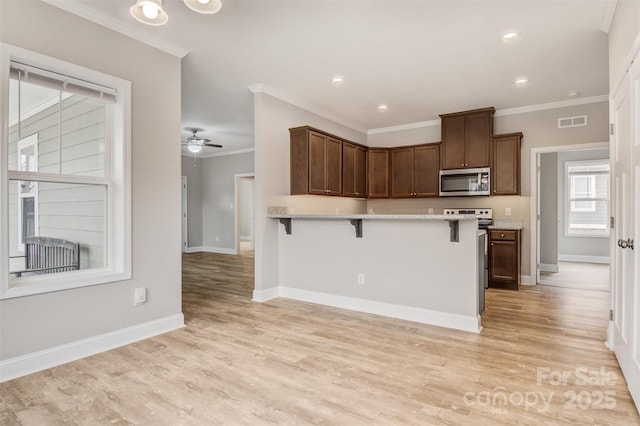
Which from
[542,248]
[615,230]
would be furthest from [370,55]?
[542,248]

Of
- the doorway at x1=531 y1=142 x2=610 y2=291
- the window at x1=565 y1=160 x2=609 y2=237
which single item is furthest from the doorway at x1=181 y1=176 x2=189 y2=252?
the window at x1=565 y1=160 x2=609 y2=237

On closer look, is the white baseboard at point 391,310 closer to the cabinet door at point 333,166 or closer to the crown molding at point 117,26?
the cabinet door at point 333,166

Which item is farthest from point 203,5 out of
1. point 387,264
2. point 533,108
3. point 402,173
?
point 533,108

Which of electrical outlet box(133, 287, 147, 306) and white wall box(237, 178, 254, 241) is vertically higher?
white wall box(237, 178, 254, 241)

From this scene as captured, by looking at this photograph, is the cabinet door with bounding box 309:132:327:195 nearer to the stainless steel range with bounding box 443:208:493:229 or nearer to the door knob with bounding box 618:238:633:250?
the stainless steel range with bounding box 443:208:493:229

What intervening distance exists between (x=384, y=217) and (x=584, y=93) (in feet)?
11.3

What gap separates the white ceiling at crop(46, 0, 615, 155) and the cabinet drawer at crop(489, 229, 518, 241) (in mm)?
1854

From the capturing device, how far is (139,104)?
308 centimetres

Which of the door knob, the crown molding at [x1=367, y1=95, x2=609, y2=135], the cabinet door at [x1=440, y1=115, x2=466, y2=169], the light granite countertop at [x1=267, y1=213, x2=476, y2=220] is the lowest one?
the door knob

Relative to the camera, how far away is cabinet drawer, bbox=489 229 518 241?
5023mm

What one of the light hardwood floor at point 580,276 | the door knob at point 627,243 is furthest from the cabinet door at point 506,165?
the door knob at point 627,243

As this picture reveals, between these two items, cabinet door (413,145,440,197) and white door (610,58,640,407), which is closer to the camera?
white door (610,58,640,407)

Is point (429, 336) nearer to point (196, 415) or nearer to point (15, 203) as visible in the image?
point (196, 415)

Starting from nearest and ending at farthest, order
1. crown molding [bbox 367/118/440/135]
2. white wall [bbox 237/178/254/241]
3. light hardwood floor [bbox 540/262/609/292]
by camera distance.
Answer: light hardwood floor [bbox 540/262/609/292] < crown molding [bbox 367/118/440/135] < white wall [bbox 237/178/254/241]
